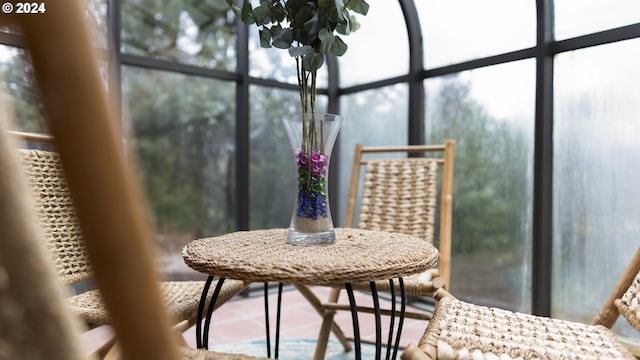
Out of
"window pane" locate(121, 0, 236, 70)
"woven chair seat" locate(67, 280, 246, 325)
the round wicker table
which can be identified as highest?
"window pane" locate(121, 0, 236, 70)

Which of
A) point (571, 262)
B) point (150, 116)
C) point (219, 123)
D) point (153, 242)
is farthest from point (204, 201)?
point (153, 242)

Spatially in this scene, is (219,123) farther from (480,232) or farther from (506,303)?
(506,303)

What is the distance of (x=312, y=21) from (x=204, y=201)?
2.24 meters

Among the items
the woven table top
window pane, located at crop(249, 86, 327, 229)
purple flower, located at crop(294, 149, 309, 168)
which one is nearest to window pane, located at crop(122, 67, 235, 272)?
window pane, located at crop(249, 86, 327, 229)

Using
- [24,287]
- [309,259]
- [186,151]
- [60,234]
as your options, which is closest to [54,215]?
[60,234]

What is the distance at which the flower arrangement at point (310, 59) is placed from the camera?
51.9 inches

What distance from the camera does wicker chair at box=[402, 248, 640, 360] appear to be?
106cm

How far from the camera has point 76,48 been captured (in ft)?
0.95

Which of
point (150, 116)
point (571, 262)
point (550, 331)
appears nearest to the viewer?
point (550, 331)

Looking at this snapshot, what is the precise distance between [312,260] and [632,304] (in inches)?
36.4

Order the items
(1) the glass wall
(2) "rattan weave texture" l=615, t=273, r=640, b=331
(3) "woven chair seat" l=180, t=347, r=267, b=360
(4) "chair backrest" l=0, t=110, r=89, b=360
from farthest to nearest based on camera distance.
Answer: (1) the glass wall → (2) "rattan weave texture" l=615, t=273, r=640, b=331 → (3) "woven chair seat" l=180, t=347, r=267, b=360 → (4) "chair backrest" l=0, t=110, r=89, b=360

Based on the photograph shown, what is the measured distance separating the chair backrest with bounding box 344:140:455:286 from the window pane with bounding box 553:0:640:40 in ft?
2.90

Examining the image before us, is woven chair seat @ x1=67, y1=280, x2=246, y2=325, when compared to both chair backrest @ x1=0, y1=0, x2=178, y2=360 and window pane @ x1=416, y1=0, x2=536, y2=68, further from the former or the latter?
window pane @ x1=416, y1=0, x2=536, y2=68

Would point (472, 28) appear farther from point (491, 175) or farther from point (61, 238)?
point (61, 238)
